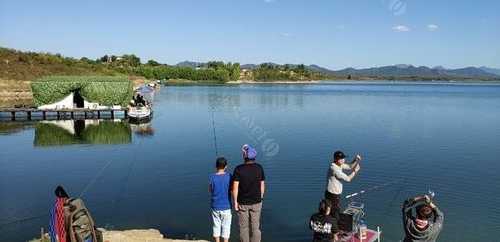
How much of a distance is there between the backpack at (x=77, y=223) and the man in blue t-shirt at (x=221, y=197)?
89.3 inches

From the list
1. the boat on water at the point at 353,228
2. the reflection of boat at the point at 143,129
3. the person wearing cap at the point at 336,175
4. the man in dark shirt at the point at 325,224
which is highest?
the person wearing cap at the point at 336,175

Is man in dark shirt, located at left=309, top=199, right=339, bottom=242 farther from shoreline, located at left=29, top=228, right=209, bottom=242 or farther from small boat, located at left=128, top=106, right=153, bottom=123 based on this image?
small boat, located at left=128, top=106, right=153, bottom=123

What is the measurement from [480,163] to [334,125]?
1753cm

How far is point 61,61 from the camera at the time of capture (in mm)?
122625

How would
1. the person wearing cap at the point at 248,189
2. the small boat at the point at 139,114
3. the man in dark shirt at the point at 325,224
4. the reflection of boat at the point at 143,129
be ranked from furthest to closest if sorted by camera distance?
the small boat at the point at 139,114 → the reflection of boat at the point at 143,129 → the person wearing cap at the point at 248,189 → the man in dark shirt at the point at 325,224

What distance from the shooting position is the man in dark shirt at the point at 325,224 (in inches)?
311

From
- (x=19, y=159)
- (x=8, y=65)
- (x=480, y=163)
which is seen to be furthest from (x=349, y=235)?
(x=8, y=65)

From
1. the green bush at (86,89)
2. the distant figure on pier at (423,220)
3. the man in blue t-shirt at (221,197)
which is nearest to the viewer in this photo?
the distant figure on pier at (423,220)

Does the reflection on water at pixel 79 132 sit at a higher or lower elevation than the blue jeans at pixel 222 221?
lower

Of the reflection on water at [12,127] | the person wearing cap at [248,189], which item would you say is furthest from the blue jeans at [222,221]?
the reflection on water at [12,127]

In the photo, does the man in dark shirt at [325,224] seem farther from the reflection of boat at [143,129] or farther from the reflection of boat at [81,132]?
the reflection of boat at [143,129]

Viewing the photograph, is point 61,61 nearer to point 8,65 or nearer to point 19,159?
point 8,65

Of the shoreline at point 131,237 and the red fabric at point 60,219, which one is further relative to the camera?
the shoreline at point 131,237

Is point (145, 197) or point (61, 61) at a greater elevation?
point (61, 61)
